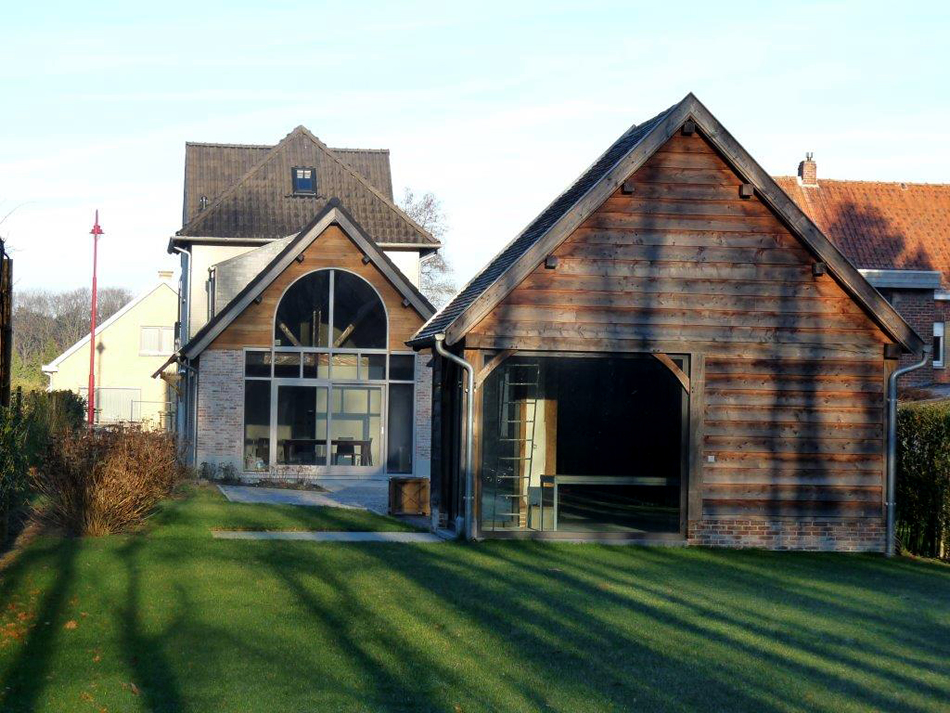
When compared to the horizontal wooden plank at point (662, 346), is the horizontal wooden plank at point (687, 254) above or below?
above

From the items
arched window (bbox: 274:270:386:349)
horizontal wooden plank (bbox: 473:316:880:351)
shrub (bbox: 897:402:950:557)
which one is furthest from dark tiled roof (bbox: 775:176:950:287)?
horizontal wooden plank (bbox: 473:316:880:351)

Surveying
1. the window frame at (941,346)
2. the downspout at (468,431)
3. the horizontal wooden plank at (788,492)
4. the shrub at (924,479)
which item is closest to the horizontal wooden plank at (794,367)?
the shrub at (924,479)

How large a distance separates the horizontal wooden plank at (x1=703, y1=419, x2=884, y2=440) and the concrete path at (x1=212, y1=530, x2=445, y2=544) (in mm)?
4180

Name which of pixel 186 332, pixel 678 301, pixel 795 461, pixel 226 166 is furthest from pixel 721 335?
pixel 226 166

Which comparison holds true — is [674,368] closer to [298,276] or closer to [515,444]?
[515,444]

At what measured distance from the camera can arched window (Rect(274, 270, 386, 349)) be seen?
2952 cm

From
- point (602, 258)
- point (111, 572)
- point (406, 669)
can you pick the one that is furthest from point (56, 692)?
point (602, 258)

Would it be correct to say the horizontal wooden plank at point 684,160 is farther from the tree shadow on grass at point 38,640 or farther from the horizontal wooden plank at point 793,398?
the tree shadow on grass at point 38,640

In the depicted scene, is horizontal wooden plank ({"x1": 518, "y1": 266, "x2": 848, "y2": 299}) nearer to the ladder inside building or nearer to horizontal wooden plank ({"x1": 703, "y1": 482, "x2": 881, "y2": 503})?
the ladder inside building

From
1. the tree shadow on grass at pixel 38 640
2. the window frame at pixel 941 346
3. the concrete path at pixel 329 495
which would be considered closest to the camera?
the tree shadow on grass at pixel 38 640

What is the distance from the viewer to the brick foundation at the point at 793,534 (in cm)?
1714

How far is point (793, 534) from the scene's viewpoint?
1728 centimetres

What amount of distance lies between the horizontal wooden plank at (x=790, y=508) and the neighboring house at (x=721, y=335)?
0.06 feet

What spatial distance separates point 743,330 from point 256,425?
15280 mm
